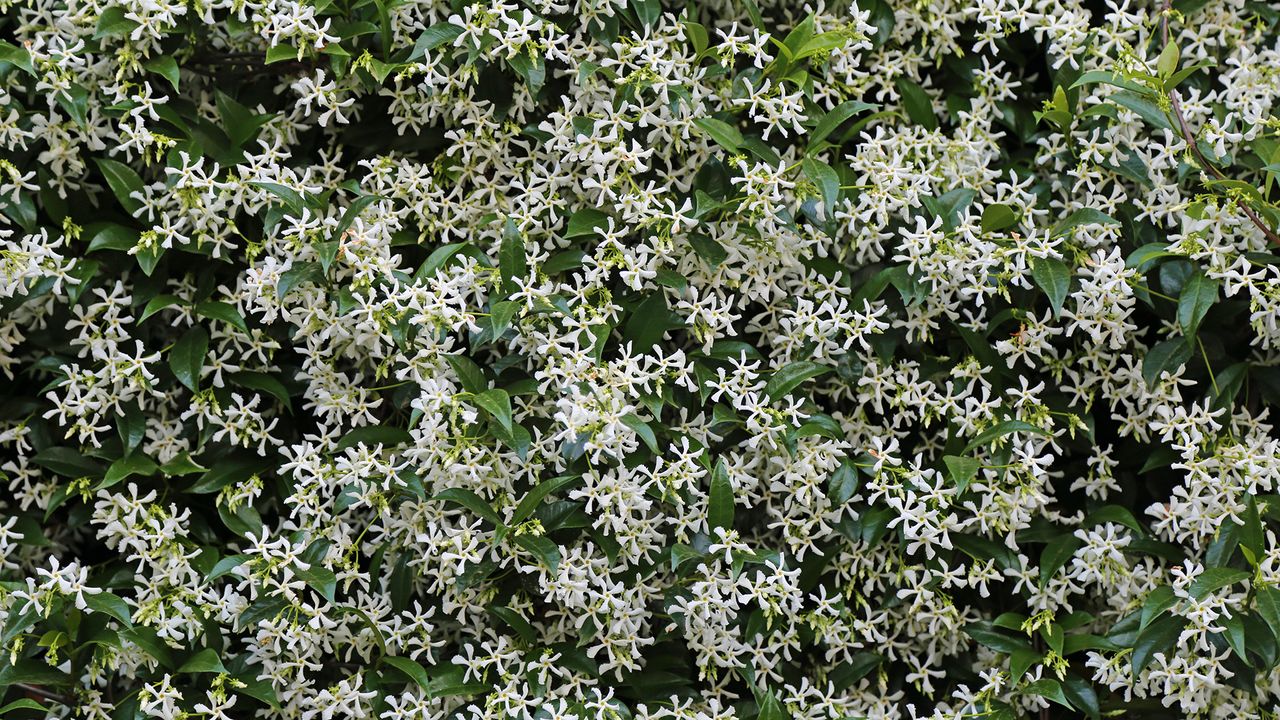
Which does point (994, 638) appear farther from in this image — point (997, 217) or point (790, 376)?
point (997, 217)

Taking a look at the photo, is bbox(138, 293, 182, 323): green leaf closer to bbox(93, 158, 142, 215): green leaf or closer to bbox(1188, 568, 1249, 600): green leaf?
bbox(93, 158, 142, 215): green leaf

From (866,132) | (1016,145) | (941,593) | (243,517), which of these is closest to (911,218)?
(866,132)

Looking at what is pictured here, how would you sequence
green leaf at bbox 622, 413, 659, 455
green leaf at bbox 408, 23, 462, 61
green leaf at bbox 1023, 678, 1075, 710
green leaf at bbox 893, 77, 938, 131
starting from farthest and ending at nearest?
1. green leaf at bbox 893, 77, 938, 131
2. green leaf at bbox 408, 23, 462, 61
3. green leaf at bbox 1023, 678, 1075, 710
4. green leaf at bbox 622, 413, 659, 455

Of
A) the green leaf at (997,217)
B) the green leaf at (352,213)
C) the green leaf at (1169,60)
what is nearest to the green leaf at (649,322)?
the green leaf at (352,213)

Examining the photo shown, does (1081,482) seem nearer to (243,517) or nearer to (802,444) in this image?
(802,444)

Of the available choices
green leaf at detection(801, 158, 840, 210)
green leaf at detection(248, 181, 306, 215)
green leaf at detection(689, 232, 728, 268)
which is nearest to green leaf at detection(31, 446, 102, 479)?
green leaf at detection(248, 181, 306, 215)

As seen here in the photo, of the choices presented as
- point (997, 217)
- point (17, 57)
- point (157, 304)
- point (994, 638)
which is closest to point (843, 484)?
point (994, 638)

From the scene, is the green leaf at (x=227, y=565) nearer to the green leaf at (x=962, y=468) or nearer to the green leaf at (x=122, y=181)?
the green leaf at (x=122, y=181)
